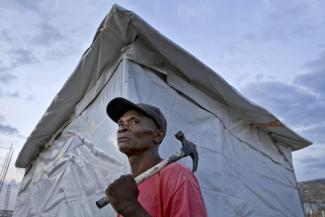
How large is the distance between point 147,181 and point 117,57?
6.57 feet

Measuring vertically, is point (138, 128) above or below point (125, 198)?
above

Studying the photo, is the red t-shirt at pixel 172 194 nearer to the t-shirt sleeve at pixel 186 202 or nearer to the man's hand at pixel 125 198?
the t-shirt sleeve at pixel 186 202

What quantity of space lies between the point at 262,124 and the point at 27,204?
359 cm

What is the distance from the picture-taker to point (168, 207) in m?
1.17

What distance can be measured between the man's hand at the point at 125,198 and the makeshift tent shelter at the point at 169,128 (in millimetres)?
1251

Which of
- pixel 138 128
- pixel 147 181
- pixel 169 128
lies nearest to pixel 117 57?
pixel 169 128

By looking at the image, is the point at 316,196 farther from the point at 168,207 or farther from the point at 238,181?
the point at 168,207

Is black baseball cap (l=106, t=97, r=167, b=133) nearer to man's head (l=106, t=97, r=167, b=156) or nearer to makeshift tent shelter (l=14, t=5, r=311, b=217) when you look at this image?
man's head (l=106, t=97, r=167, b=156)

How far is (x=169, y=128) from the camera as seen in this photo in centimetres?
273

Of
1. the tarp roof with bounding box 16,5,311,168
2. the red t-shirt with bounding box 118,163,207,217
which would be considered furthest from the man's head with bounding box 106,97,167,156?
the tarp roof with bounding box 16,5,311,168

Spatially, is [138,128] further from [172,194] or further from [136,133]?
[172,194]

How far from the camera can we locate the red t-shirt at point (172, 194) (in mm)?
1122

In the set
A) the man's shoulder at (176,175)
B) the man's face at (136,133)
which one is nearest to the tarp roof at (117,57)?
the man's face at (136,133)

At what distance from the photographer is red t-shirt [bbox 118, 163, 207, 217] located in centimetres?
112
